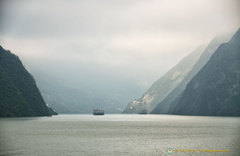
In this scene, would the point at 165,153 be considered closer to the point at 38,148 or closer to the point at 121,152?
the point at 121,152

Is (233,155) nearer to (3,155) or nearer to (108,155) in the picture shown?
(108,155)

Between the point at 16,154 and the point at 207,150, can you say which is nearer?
the point at 16,154

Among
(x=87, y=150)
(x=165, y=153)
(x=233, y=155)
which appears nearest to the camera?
(x=233, y=155)

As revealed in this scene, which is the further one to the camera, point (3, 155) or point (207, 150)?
point (207, 150)

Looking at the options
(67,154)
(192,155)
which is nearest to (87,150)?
(67,154)

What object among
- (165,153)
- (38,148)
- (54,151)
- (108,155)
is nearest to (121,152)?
(108,155)

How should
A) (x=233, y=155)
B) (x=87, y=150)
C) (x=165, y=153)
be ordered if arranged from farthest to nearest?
(x=87, y=150) < (x=165, y=153) < (x=233, y=155)

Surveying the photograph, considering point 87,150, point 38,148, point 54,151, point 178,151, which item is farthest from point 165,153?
point 38,148

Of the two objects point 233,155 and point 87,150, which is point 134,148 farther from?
point 233,155
